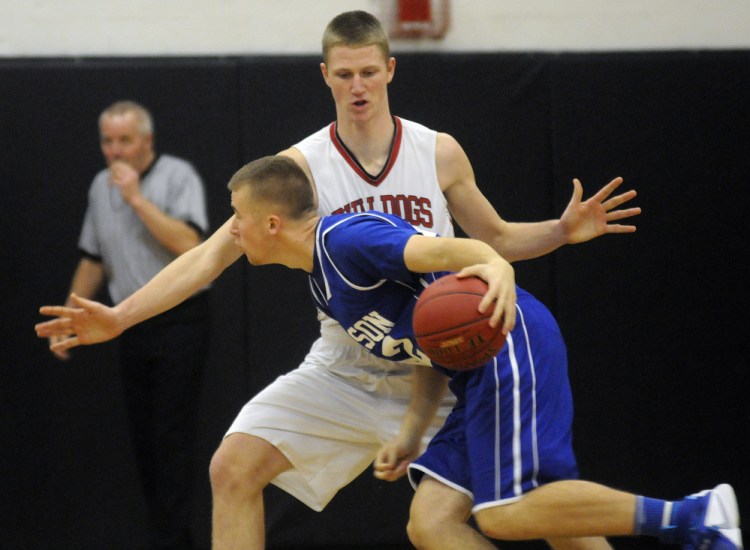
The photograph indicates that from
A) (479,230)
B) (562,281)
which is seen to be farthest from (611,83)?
(479,230)

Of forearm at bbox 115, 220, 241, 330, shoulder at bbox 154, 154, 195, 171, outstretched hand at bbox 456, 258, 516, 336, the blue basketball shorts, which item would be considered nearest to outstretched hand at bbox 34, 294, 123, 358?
forearm at bbox 115, 220, 241, 330

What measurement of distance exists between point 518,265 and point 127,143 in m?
2.08

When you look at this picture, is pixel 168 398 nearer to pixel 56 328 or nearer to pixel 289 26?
pixel 56 328

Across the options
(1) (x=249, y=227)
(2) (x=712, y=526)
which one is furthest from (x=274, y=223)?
(2) (x=712, y=526)

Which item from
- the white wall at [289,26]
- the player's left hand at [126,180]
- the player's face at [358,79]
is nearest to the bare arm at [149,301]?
the player's face at [358,79]

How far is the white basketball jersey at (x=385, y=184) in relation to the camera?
165 inches

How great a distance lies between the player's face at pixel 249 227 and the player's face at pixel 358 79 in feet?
2.22

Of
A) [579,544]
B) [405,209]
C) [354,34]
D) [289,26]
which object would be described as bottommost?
[579,544]

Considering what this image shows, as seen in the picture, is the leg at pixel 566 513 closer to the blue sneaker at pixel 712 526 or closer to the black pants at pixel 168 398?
the blue sneaker at pixel 712 526

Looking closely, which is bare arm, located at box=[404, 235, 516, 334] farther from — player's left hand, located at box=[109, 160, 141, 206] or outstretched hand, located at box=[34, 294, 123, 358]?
player's left hand, located at box=[109, 160, 141, 206]

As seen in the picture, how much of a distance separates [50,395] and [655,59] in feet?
11.9

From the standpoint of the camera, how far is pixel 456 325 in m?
3.22

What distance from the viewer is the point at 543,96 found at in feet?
19.6

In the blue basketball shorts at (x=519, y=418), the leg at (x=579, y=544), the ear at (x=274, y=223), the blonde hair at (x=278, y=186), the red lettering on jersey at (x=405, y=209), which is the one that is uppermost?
the blonde hair at (x=278, y=186)
